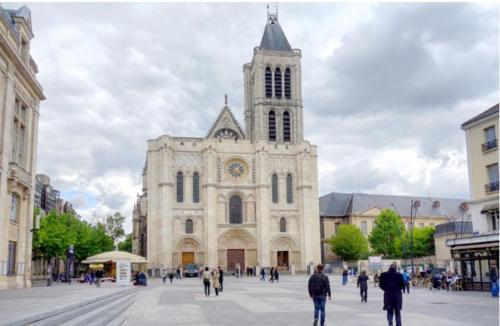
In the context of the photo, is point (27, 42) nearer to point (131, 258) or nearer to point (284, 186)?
point (131, 258)

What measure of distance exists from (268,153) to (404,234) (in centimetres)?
2016

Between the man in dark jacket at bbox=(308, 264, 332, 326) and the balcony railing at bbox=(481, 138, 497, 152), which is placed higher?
the balcony railing at bbox=(481, 138, 497, 152)

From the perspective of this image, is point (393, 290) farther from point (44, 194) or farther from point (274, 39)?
point (44, 194)

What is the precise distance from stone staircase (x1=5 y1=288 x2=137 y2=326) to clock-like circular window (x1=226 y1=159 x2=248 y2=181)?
4690cm

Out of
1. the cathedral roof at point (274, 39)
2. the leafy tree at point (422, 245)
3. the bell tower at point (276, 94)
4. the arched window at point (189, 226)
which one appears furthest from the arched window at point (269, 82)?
the leafy tree at point (422, 245)

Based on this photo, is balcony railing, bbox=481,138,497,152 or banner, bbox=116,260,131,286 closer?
balcony railing, bbox=481,138,497,152

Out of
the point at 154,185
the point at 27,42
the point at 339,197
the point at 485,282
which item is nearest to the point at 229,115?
the point at 154,185

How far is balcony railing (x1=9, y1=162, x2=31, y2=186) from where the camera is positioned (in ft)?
87.6

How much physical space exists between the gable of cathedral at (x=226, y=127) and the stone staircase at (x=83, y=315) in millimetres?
53693

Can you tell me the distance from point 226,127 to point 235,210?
1293cm

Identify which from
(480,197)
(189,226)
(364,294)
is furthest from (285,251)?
(364,294)

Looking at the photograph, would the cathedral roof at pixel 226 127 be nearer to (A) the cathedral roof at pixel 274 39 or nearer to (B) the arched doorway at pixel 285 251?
(A) the cathedral roof at pixel 274 39

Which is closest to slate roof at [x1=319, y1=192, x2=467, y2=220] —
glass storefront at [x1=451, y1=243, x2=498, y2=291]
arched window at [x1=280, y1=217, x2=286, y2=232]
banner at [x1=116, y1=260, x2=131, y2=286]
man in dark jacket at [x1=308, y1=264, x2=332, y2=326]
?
arched window at [x1=280, y1=217, x2=286, y2=232]

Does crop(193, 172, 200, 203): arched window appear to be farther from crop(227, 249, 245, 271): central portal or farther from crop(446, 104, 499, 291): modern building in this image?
crop(446, 104, 499, 291): modern building
